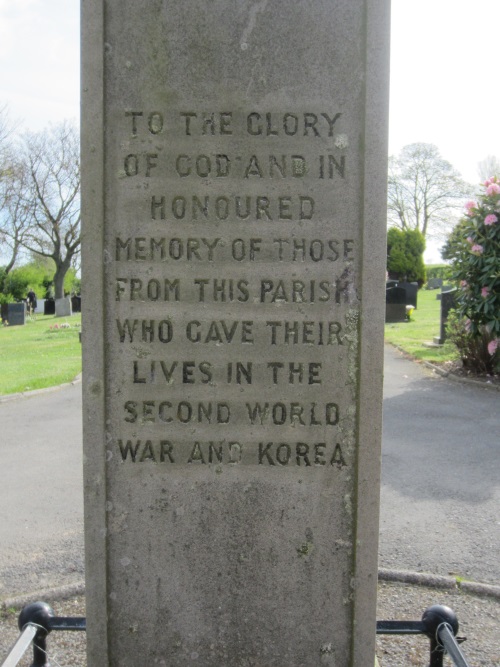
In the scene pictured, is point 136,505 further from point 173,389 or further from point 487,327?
point 487,327

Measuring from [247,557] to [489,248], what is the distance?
30.6 ft

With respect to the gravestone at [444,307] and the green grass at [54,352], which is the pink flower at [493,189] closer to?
the green grass at [54,352]

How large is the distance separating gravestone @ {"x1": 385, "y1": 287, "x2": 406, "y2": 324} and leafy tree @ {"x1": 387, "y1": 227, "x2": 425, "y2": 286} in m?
10.3

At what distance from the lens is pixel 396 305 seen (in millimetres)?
23781

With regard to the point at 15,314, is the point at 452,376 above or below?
below

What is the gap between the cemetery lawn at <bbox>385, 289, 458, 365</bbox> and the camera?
1370cm

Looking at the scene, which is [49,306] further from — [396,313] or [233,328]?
[233,328]

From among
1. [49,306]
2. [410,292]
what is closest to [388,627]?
[410,292]

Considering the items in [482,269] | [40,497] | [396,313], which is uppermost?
[482,269]

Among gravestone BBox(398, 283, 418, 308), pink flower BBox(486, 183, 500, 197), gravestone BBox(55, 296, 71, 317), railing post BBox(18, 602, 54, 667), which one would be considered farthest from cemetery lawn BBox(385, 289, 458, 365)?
gravestone BBox(55, 296, 71, 317)

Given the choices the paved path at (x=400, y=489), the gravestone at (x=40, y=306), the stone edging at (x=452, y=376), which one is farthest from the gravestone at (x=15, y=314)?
the stone edging at (x=452, y=376)

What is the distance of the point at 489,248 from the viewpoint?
1053 cm

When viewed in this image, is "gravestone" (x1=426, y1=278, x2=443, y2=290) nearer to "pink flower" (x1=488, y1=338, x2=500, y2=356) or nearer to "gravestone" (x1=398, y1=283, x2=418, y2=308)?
"gravestone" (x1=398, y1=283, x2=418, y2=308)

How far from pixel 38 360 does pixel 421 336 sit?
34.9 ft
